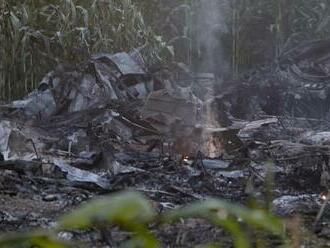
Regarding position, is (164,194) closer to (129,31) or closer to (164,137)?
(164,137)

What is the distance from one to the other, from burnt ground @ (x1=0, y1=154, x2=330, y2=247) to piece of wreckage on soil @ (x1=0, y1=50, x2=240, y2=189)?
0.70 ft

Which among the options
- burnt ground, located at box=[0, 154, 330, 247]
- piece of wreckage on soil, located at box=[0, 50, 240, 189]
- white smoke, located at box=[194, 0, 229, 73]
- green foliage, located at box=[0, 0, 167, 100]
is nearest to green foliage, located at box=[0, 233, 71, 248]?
burnt ground, located at box=[0, 154, 330, 247]

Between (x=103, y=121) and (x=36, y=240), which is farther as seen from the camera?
(x=103, y=121)

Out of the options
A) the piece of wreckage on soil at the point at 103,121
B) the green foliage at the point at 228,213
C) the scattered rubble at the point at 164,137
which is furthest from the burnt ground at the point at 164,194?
the green foliage at the point at 228,213

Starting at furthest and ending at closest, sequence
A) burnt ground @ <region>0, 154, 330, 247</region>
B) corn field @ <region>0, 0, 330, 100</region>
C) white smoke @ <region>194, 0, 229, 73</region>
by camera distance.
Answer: white smoke @ <region>194, 0, 229, 73</region>
corn field @ <region>0, 0, 330, 100</region>
burnt ground @ <region>0, 154, 330, 247</region>

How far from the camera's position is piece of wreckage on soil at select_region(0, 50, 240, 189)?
16.1 feet

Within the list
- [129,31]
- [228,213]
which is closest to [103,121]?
[129,31]

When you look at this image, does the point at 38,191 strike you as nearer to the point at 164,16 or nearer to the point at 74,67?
the point at 74,67

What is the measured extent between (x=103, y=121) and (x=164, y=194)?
77.0 inches

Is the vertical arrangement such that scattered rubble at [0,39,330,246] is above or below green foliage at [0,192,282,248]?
below

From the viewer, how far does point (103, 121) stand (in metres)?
5.79

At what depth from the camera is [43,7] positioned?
7.23m

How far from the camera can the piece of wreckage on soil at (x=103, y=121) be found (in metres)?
4.89

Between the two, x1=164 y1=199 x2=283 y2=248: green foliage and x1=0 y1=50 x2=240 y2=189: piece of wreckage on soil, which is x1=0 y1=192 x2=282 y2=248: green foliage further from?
x1=0 y1=50 x2=240 y2=189: piece of wreckage on soil
